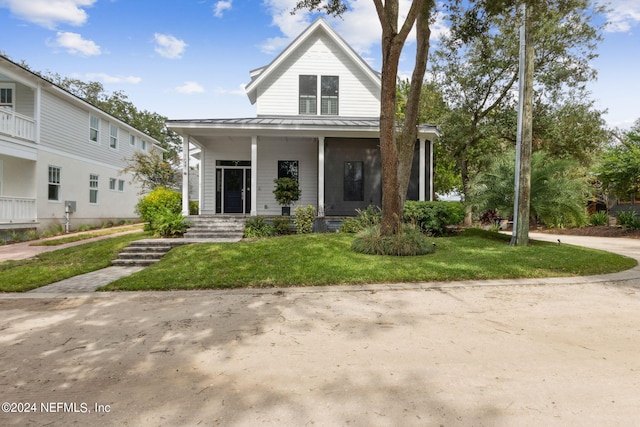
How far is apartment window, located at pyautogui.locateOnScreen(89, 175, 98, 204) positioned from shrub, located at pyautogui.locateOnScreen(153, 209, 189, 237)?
10.2 metres

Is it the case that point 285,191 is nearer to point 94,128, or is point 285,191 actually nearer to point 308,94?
point 308,94

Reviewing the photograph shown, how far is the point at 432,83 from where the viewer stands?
62.2 ft

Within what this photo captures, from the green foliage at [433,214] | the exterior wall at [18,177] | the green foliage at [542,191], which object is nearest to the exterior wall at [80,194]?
the exterior wall at [18,177]

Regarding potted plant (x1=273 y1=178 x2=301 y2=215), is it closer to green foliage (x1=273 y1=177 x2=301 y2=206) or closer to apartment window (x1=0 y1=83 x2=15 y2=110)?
green foliage (x1=273 y1=177 x2=301 y2=206)

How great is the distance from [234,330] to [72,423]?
172 centimetres

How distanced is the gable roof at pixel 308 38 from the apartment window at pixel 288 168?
388 cm

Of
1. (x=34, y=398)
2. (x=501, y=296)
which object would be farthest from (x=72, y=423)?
(x=501, y=296)

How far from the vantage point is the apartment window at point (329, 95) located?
1555cm

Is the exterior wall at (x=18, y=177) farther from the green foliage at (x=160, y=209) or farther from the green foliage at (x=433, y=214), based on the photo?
the green foliage at (x=433, y=214)

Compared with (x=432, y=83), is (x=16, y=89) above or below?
below

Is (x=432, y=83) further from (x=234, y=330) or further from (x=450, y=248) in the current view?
(x=234, y=330)

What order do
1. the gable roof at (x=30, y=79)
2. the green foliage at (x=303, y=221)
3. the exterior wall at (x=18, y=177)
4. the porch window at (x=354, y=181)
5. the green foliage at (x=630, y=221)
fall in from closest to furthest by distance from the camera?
the green foliage at (x=303, y=221) → the gable roof at (x=30, y=79) → the porch window at (x=354, y=181) → the exterior wall at (x=18, y=177) → the green foliage at (x=630, y=221)

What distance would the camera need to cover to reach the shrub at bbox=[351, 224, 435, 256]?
7840 mm

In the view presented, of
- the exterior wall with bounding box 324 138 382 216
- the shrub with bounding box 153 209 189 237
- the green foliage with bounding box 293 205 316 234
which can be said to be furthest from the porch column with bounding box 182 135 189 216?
the exterior wall with bounding box 324 138 382 216
